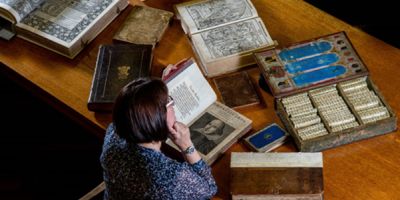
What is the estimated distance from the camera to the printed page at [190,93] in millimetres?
2309

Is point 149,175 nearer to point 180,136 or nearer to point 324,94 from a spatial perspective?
point 180,136

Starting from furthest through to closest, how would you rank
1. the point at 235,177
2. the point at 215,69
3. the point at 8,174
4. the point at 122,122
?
1. the point at 8,174
2. the point at 215,69
3. the point at 235,177
4. the point at 122,122

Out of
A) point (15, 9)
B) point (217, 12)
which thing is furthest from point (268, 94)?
point (15, 9)

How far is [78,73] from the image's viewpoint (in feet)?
8.29

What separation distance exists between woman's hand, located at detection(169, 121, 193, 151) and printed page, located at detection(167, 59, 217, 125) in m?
0.22

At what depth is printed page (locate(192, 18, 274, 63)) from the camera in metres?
2.46

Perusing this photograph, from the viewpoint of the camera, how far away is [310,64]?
235cm

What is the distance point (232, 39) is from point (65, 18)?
66 cm

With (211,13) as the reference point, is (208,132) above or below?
below

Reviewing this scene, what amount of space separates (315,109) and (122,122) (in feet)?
2.24

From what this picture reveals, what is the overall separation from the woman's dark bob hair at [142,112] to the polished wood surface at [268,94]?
35 cm

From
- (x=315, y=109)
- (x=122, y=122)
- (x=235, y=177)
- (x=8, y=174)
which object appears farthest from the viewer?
(x=8, y=174)

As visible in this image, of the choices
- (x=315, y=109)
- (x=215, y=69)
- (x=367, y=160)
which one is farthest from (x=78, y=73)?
(x=367, y=160)

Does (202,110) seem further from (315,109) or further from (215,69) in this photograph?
(315,109)
